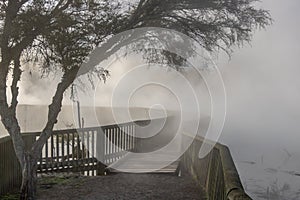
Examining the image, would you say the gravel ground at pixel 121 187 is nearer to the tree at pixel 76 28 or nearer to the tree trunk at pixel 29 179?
the tree trunk at pixel 29 179

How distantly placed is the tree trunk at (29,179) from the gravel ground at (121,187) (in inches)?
10.9

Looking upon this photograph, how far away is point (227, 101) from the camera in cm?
3119

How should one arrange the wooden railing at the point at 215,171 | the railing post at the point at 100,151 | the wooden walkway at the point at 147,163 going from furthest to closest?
the railing post at the point at 100,151
the wooden walkway at the point at 147,163
the wooden railing at the point at 215,171

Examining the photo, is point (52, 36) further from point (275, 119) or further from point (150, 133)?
point (275, 119)

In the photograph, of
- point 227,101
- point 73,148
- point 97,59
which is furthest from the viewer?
point 227,101

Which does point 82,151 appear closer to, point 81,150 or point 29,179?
point 81,150

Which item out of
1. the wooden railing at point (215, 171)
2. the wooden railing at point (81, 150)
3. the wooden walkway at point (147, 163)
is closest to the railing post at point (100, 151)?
the wooden railing at point (81, 150)

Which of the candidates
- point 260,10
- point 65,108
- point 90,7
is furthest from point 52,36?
point 65,108

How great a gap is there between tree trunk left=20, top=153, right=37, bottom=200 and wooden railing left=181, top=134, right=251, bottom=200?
318 cm

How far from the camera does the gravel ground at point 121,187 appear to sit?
7777 mm

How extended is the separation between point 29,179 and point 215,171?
11.3ft

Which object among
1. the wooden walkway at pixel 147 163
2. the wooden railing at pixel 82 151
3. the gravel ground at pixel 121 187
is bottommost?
the gravel ground at pixel 121 187

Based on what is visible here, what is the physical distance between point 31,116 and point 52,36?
52.0 feet

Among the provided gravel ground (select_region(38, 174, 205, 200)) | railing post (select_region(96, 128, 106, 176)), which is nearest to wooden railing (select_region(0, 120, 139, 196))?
railing post (select_region(96, 128, 106, 176))
